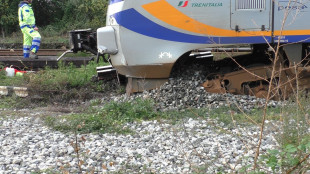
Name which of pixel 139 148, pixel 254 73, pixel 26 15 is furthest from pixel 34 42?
pixel 139 148

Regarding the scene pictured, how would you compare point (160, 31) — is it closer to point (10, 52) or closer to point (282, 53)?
point (282, 53)

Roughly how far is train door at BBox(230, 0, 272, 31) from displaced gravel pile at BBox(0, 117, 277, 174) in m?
1.88

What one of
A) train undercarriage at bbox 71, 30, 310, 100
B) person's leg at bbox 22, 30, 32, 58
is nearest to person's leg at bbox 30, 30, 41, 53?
person's leg at bbox 22, 30, 32, 58

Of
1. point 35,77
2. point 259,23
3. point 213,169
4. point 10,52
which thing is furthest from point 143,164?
point 10,52

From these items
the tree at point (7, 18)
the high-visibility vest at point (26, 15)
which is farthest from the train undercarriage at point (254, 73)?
the tree at point (7, 18)

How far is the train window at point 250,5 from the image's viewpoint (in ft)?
22.7

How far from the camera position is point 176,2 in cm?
694

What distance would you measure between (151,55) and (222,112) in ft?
5.05

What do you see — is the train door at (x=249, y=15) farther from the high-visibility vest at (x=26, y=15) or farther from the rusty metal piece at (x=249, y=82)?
the high-visibility vest at (x=26, y=15)

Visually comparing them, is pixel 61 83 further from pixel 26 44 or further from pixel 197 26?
pixel 26 44

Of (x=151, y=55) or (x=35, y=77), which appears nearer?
(x=151, y=55)

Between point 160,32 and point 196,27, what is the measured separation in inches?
23.2

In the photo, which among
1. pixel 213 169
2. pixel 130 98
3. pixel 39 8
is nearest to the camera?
pixel 213 169

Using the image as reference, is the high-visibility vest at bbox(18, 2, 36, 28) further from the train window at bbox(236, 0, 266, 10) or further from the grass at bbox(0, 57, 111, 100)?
the train window at bbox(236, 0, 266, 10)
